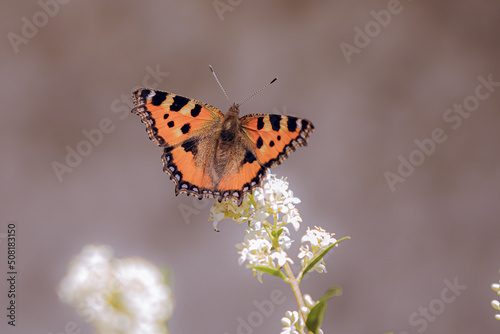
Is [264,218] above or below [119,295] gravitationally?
below

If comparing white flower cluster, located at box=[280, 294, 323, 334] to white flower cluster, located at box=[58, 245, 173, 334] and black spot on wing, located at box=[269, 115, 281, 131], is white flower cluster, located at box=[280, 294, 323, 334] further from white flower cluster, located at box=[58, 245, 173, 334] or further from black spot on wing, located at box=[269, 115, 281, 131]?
white flower cluster, located at box=[58, 245, 173, 334]

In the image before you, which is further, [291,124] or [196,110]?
[196,110]

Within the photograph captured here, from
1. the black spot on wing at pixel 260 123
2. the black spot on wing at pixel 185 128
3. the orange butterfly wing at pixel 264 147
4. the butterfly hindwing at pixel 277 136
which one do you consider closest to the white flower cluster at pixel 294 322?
the orange butterfly wing at pixel 264 147

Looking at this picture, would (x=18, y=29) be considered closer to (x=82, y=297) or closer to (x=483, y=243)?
(x=82, y=297)

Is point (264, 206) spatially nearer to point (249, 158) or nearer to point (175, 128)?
point (249, 158)

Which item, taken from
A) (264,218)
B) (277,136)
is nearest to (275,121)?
(277,136)

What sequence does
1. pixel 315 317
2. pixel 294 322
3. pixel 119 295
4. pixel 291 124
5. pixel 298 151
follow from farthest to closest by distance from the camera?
pixel 298 151
pixel 119 295
pixel 291 124
pixel 294 322
pixel 315 317

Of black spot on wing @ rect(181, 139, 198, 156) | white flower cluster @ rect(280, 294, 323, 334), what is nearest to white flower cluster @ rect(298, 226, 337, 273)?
white flower cluster @ rect(280, 294, 323, 334)
